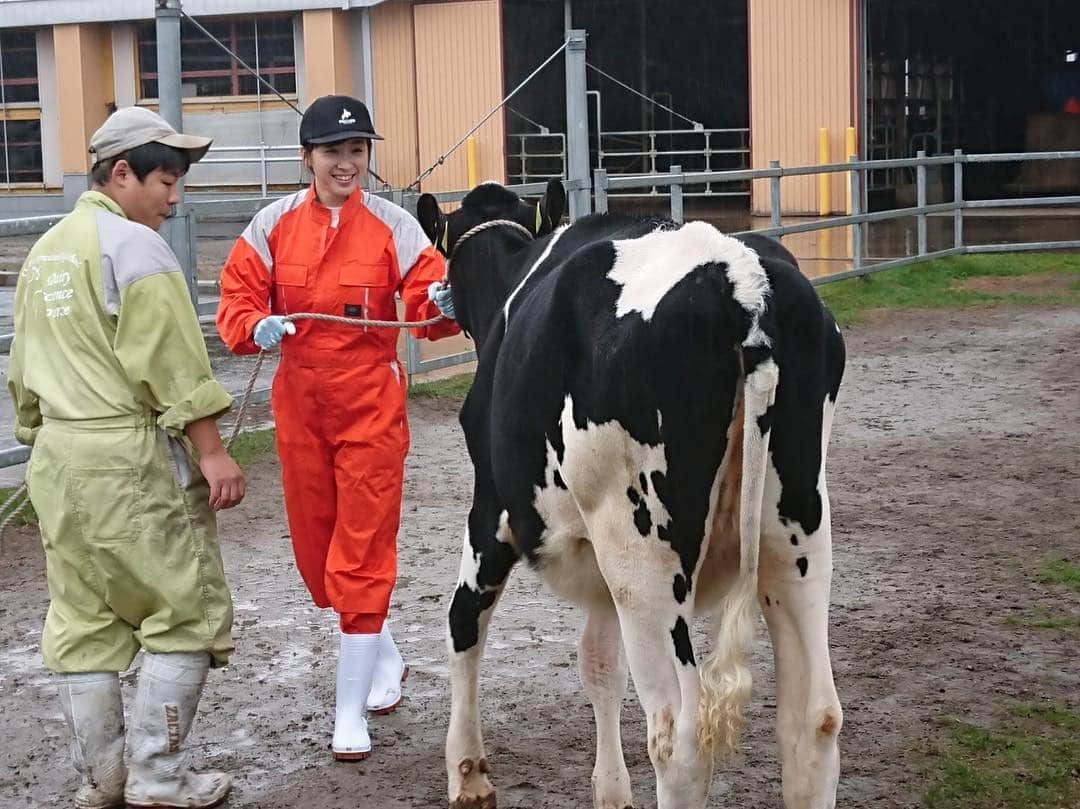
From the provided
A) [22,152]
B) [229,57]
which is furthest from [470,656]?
[22,152]

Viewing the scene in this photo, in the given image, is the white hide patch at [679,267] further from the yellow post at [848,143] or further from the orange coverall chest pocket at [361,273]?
the yellow post at [848,143]

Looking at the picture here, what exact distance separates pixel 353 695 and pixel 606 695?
80 cm

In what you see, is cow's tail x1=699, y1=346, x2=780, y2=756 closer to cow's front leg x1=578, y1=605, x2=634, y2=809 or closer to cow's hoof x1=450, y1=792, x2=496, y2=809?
cow's front leg x1=578, y1=605, x2=634, y2=809

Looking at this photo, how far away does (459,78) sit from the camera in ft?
82.8

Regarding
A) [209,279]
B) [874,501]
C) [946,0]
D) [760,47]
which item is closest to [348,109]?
[874,501]

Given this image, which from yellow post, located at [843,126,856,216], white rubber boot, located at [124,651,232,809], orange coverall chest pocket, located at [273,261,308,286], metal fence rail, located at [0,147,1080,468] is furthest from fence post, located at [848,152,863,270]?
white rubber boot, located at [124,651,232,809]

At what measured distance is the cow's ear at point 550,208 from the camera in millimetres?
4402

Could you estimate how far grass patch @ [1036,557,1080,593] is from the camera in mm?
5675

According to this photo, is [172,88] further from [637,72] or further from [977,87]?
[977,87]

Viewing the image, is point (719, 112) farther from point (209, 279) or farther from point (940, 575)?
point (940, 575)

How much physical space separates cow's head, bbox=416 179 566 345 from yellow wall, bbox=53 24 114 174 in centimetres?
2402

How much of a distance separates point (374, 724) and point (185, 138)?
73.1 inches

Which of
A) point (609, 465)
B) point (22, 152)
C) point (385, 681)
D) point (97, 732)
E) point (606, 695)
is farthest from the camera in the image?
point (22, 152)

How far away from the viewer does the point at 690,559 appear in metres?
3.18
